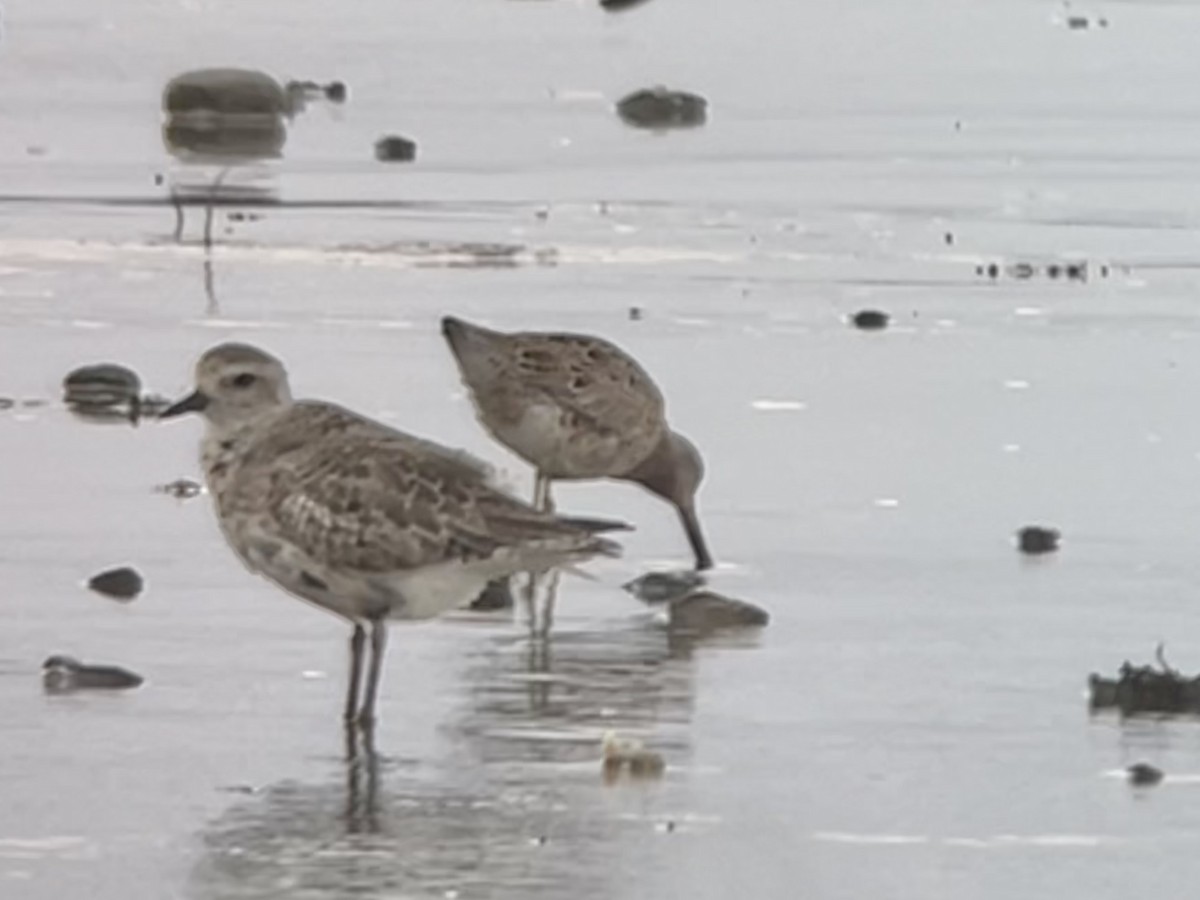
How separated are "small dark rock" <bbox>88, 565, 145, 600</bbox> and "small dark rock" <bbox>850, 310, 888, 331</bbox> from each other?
5032 mm

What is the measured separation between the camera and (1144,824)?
354 inches

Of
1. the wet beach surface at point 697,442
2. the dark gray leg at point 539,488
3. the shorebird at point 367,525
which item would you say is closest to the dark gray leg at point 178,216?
the wet beach surface at point 697,442

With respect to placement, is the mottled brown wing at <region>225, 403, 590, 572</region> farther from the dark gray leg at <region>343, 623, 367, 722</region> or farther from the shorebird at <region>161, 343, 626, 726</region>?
the dark gray leg at <region>343, 623, 367, 722</region>

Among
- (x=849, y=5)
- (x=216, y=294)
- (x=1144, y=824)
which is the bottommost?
(x=1144, y=824)

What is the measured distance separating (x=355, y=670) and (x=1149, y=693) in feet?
5.64

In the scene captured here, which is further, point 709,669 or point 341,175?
point 341,175

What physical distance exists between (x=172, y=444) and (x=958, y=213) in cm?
614

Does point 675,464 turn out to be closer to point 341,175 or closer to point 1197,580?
point 1197,580

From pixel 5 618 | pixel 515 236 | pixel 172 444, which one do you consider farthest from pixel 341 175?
pixel 5 618

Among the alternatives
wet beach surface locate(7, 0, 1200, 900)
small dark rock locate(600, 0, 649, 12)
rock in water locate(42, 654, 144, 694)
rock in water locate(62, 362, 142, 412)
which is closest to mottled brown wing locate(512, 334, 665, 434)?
wet beach surface locate(7, 0, 1200, 900)

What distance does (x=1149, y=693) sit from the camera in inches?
396

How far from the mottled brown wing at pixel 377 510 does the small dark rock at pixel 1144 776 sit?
4.66 feet

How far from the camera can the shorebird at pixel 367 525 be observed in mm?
10117

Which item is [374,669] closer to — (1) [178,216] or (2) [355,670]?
(2) [355,670]
